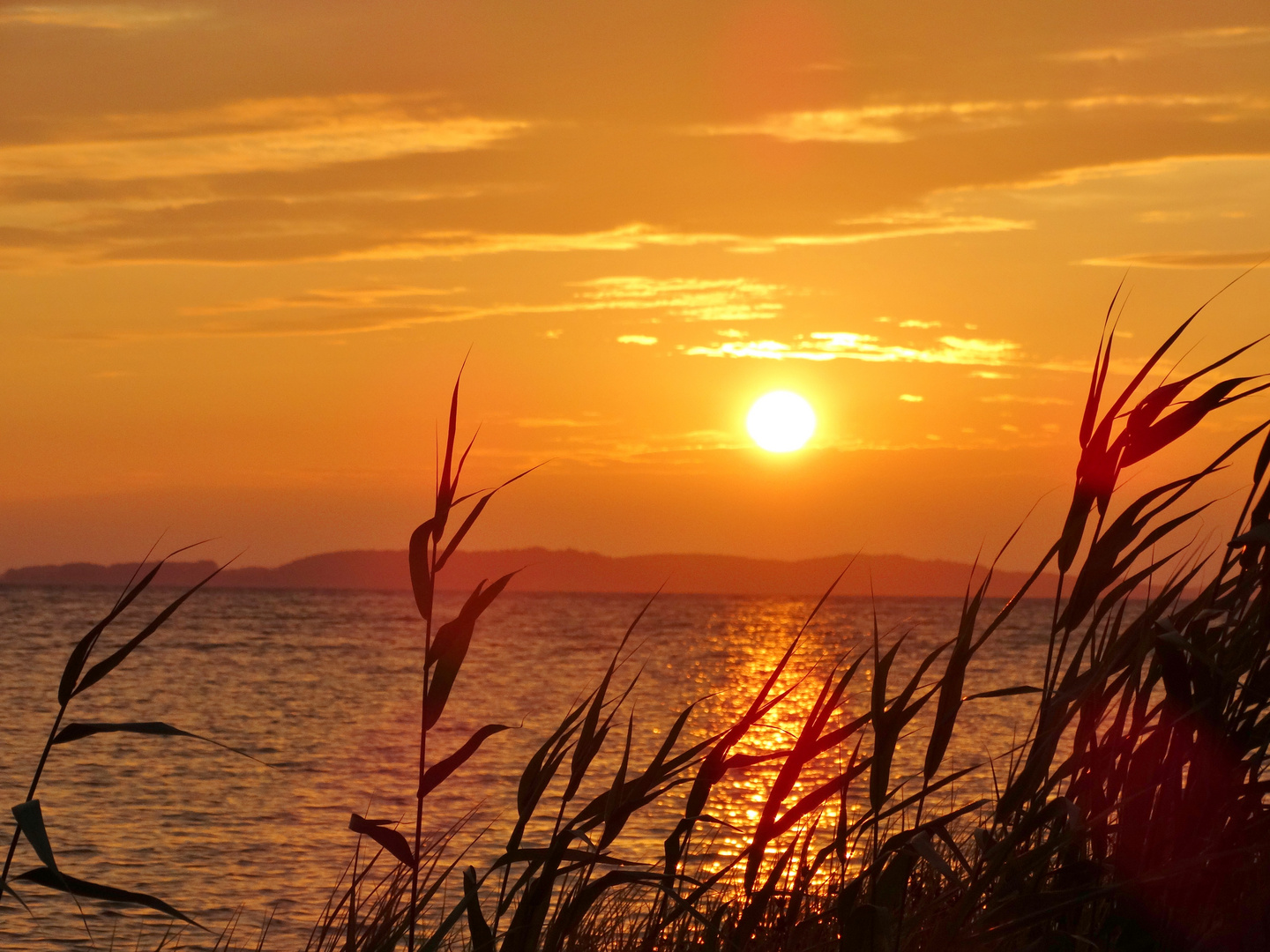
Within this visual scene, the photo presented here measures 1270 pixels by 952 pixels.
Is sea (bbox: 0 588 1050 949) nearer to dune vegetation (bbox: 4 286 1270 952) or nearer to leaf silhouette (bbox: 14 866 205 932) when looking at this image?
dune vegetation (bbox: 4 286 1270 952)

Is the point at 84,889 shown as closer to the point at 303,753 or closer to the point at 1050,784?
the point at 1050,784

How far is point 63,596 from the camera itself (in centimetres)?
12650

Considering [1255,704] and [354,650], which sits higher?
[1255,704]

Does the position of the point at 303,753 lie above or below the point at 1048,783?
below

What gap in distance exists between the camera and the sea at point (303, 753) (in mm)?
11867

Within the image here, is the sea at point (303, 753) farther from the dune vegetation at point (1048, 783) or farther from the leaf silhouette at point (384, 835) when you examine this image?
the leaf silhouette at point (384, 835)

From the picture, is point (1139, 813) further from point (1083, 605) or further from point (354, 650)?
point (354, 650)

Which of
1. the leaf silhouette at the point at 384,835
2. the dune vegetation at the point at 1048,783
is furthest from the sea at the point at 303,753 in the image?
the leaf silhouette at the point at 384,835

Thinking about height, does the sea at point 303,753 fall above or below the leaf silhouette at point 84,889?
below

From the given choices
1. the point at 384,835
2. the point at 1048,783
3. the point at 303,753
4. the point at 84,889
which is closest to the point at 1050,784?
the point at 1048,783

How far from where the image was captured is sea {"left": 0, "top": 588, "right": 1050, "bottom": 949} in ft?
38.9

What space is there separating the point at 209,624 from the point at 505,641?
22.5 m

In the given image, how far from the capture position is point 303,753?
78.2 feet

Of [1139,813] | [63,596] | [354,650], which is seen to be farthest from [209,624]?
[1139,813]
